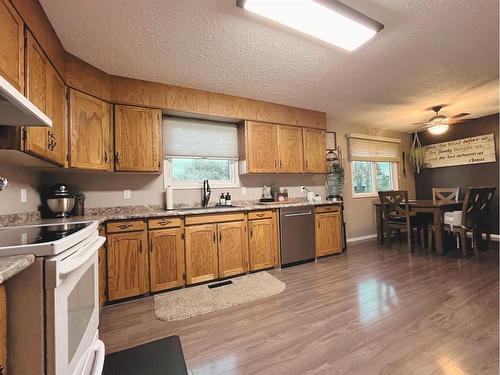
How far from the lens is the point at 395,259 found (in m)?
3.36

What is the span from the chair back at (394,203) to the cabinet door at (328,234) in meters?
1.01

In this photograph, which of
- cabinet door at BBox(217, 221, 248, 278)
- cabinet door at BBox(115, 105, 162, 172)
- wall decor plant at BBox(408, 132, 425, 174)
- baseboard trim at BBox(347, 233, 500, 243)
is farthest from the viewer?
wall decor plant at BBox(408, 132, 425, 174)

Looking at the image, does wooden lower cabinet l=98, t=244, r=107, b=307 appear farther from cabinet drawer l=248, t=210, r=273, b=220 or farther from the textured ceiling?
the textured ceiling

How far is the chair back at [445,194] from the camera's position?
14.2 feet

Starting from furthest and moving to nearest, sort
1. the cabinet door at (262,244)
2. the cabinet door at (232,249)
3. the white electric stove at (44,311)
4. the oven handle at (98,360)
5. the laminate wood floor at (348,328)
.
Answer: the cabinet door at (262,244), the cabinet door at (232,249), the laminate wood floor at (348,328), the oven handle at (98,360), the white electric stove at (44,311)

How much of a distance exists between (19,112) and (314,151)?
3.59 metres

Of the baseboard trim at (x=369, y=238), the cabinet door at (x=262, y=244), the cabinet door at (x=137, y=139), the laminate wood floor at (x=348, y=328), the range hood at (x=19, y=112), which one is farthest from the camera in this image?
Answer: the baseboard trim at (x=369, y=238)

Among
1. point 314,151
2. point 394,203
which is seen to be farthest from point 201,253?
point 394,203

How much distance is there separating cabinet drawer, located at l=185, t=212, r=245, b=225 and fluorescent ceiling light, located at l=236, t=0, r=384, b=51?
6.66 feet

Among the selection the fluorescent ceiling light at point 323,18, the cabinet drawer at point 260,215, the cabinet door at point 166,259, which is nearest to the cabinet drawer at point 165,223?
the cabinet door at point 166,259

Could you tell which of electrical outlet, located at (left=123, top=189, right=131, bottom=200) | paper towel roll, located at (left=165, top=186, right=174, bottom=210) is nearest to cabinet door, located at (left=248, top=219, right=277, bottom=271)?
paper towel roll, located at (left=165, top=186, right=174, bottom=210)

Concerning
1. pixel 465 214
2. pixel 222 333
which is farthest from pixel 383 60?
pixel 222 333

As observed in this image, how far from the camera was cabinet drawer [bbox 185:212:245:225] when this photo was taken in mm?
2637

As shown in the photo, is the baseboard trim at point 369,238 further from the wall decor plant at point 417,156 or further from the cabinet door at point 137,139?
the cabinet door at point 137,139
